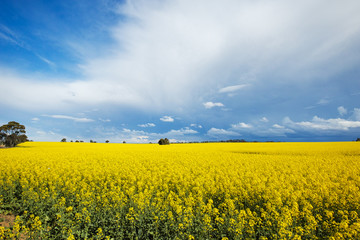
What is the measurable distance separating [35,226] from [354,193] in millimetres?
14847

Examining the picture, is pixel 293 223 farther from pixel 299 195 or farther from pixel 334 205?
pixel 334 205

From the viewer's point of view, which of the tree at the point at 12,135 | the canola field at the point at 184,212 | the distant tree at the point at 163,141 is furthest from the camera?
the distant tree at the point at 163,141

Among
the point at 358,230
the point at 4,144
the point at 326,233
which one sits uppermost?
the point at 4,144

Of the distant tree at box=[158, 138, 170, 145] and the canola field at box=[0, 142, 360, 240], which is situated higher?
the distant tree at box=[158, 138, 170, 145]

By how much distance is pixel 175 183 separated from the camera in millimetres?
11188

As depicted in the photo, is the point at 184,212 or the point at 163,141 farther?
the point at 163,141

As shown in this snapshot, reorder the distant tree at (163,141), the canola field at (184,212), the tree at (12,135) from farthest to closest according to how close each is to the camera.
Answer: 1. the distant tree at (163,141)
2. the tree at (12,135)
3. the canola field at (184,212)

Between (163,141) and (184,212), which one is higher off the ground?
(163,141)

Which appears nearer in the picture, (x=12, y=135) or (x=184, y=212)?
(x=184, y=212)

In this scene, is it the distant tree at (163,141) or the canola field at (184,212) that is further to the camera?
the distant tree at (163,141)

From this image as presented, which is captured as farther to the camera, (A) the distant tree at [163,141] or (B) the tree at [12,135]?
(A) the distant tree at [163,141]

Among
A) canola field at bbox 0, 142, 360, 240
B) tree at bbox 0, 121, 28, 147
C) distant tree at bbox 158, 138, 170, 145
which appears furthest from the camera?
distant tree at bbox 158, 138, 170, 145

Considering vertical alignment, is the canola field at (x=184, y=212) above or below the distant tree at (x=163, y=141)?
below

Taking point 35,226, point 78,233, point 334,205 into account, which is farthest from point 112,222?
point 334,205
